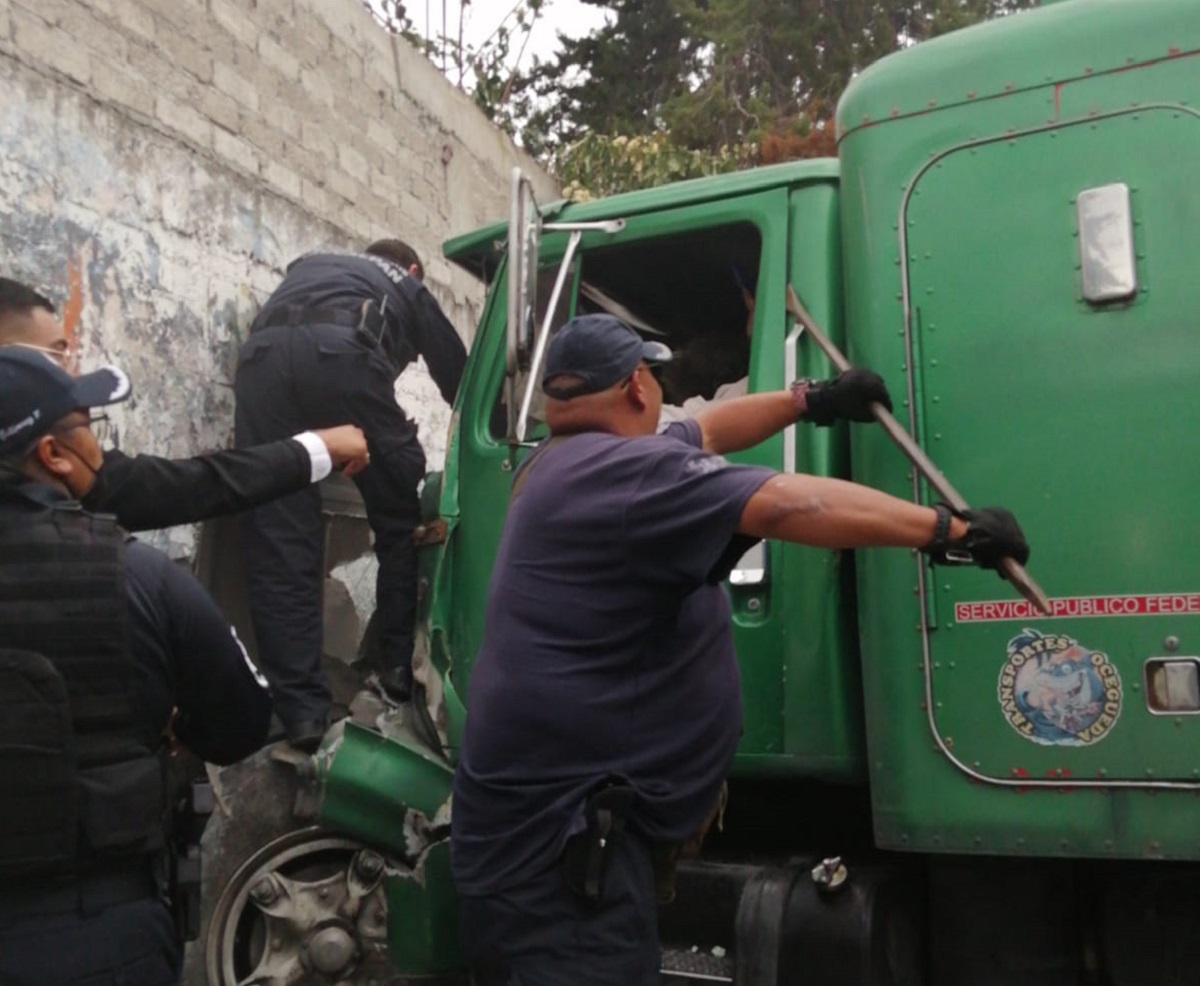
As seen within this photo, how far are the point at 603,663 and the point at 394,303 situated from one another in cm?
202

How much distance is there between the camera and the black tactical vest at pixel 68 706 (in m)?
1.98

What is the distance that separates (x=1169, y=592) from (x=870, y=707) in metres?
0.61

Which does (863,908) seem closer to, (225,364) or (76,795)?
(76,795)

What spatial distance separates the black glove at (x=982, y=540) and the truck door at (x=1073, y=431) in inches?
8.4

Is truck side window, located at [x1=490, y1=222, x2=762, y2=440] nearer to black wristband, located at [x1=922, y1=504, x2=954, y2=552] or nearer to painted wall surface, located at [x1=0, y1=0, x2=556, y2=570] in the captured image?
black wristband, located at [x1=922, y1=504, x2=954, y2=552]

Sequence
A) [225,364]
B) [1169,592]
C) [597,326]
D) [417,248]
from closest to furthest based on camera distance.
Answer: [1169,592]
[597,326]
[225,364]
[417,248]

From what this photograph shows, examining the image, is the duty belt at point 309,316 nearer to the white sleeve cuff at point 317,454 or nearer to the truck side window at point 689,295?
the white sleeve cuff at point 317,454

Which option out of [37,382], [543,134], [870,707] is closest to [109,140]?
[37,382]

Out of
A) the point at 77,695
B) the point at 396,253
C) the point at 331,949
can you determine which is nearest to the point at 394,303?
the point at 396,253

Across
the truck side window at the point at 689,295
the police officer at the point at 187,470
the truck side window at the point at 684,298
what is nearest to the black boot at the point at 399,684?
the police officer at the point at 187,470

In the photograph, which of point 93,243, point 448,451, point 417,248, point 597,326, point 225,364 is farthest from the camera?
point 417,248

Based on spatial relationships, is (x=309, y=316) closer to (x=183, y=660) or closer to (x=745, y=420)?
(x=745, y=420)

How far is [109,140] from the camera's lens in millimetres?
3957

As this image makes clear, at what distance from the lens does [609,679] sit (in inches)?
92.5
